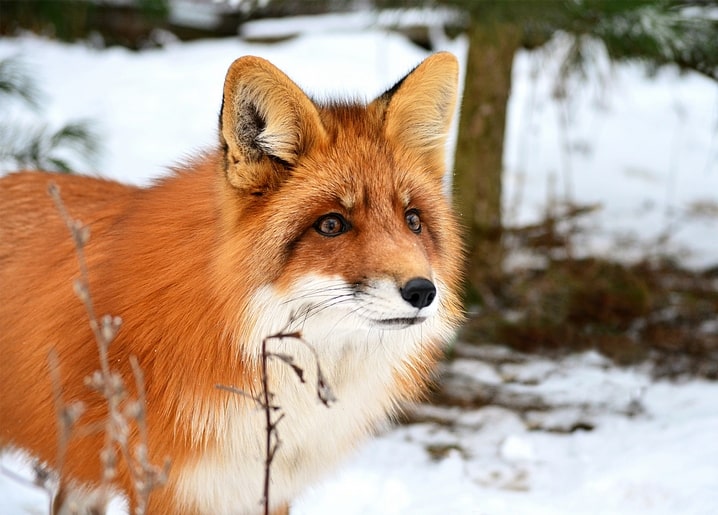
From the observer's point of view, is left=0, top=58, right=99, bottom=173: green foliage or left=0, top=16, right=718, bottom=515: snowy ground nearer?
left=0, top=16, right=718, bottom=515: snowy ground

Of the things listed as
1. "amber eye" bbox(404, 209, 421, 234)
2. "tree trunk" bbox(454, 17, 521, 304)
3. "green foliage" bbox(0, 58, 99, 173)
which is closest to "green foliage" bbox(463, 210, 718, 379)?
"tree trunk" bbox(454, 17, 521, 304)

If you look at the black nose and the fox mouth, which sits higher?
the black nose

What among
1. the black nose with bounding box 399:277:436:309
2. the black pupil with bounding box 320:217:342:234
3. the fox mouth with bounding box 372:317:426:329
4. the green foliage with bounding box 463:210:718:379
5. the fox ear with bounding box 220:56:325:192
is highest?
the fox ear with bounding box 220:56:325:192

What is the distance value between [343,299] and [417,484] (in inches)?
82.1

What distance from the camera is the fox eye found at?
9.56 feet

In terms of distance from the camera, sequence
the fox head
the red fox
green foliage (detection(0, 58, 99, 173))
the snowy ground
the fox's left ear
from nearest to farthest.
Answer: the fox head < the red fox < the fox's left ear < the snowy ground < green foliage (detection(0, 58, 99, 173))

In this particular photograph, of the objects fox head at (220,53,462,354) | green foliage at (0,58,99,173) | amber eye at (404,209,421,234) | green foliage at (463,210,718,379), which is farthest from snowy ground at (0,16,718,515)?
green foliage at (0,58,99,173)

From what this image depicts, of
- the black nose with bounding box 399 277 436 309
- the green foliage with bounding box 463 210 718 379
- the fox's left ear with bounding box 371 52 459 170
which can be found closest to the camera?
the black nose with bounding box 399 277 436 309

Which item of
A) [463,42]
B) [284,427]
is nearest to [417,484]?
[284,427]

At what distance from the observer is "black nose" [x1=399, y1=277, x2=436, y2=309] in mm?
2643

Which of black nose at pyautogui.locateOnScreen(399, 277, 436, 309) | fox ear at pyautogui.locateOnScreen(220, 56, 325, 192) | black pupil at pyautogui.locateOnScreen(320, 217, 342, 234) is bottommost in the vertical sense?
black nose at pyautogui.locateOnScreen(399, 277, 436, 309)

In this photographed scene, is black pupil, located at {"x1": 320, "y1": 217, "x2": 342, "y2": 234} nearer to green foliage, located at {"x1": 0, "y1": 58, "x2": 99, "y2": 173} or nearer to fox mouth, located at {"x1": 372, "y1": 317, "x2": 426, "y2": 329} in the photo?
fox mouth, located at {"x1": 372, "y1": 317, "x2": 426, "y2": 329}

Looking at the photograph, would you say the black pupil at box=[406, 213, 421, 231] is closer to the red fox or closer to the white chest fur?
the red fox

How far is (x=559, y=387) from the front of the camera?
5.59m
